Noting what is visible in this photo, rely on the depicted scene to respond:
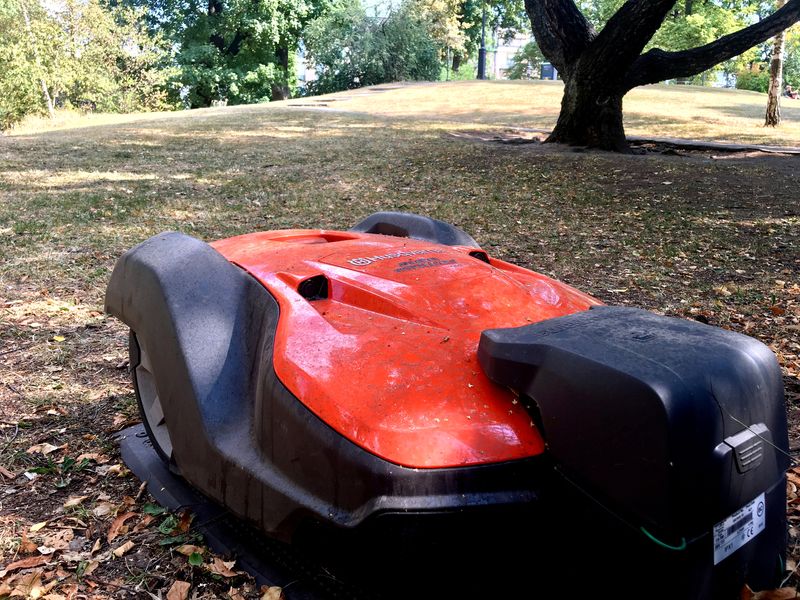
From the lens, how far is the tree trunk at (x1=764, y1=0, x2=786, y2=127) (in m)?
14.6

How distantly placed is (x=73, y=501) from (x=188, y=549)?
64 cm

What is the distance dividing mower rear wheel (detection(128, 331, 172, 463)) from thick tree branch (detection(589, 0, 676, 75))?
918 cm

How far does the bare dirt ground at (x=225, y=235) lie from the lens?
2.40 metres

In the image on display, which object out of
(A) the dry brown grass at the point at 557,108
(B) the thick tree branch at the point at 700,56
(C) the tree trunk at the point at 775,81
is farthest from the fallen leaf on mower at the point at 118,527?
(C) the tree trunk at the point at 775,81

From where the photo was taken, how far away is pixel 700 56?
10.4 metres

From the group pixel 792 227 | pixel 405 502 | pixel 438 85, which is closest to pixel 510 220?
pixel 792 227

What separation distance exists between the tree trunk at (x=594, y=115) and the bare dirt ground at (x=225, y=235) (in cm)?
76

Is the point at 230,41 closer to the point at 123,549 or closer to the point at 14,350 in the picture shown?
the point at 14,350

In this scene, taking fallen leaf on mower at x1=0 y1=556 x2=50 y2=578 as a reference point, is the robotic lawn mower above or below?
above

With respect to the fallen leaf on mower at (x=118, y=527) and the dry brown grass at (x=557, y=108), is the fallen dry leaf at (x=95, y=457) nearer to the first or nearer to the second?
the fallen leaf on mower at (x=118, y=527)

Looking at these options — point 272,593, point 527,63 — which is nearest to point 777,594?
point 272,593

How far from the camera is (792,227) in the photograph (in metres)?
6.72

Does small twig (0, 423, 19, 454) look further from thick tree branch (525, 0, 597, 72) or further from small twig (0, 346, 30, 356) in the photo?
thick tree branch (525, 0, 597, 72)

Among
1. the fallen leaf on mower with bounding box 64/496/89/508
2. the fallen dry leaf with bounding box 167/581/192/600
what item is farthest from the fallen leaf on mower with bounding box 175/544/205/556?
the fallen leaf on mower with bounding box 64/496/89/508
